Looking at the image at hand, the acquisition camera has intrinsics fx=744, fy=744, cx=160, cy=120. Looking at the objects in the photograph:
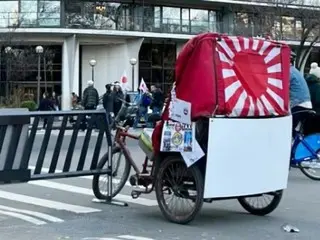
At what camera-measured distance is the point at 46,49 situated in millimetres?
54094

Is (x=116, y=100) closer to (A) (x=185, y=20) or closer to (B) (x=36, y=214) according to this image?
(B) (x=36, y=214)

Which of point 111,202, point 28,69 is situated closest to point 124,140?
point 111,202

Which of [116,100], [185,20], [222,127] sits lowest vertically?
[116,100]

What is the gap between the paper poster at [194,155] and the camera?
322 inches

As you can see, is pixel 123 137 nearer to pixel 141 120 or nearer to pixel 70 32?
pixel 141 120

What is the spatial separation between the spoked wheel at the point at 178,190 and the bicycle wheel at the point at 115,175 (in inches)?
48.0

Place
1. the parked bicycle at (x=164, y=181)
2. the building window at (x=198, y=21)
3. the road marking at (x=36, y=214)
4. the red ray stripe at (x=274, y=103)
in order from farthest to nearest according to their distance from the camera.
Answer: the building window at (x=198, y=21), the road marking at (x=36, y=214), the red ray stripe at (x=274, y=103), the parked bicycle at (x=164, y=181)

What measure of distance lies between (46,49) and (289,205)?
150ft

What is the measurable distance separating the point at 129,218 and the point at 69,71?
44.8m

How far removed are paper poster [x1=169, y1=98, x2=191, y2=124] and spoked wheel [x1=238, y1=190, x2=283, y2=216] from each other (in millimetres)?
1378

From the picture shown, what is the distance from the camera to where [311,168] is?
41.4ft

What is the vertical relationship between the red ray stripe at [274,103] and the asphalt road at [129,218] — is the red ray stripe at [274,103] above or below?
above

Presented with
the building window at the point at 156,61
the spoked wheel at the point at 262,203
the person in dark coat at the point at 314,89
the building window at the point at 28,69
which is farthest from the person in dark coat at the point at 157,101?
the building window at the point at 156,61

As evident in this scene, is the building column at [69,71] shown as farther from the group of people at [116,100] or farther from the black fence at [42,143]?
the black fence at [42,143]
